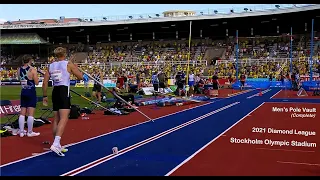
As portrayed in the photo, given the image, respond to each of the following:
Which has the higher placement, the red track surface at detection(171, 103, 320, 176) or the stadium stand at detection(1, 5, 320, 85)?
the stadium stand at detection(1, 5, 320, 85)

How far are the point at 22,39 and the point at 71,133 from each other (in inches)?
2076

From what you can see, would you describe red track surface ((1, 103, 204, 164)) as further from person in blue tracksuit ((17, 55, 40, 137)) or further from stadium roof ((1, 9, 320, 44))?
stadium roof ((1, 9, 320, 44))

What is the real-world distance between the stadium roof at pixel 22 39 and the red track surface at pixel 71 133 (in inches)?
1855

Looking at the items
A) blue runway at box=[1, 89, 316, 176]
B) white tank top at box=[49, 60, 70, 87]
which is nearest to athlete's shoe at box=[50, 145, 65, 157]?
blue runway at box=[1, 89, 316, 176]

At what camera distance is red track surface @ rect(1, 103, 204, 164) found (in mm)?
7500

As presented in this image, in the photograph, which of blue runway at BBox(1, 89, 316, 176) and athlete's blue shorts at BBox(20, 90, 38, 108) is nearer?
blue runway at BBox(1, 89, 316, 176)

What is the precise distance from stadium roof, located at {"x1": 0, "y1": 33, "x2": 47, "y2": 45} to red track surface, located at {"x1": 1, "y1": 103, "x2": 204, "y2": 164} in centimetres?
4713

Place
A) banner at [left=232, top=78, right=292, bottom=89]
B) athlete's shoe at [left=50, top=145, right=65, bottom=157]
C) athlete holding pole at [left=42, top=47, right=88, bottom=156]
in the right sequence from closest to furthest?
athlete's shoe at [left=50, top=145, right=65, bottom=157], athlete holding pole at [left=42, top=47, right=88, bottom=156], banner at [left=232, top=78, right=292, bottom=89]

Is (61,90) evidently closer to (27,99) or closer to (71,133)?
(27,99)

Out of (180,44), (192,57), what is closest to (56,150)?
(192,57)

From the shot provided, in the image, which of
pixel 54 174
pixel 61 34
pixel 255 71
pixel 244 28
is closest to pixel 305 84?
pixel 255 71

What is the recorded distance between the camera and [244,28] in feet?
168

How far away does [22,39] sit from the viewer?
58.8 meters

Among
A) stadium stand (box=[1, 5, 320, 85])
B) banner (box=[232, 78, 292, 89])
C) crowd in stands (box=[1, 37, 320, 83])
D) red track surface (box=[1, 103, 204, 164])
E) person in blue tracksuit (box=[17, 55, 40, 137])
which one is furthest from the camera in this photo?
stadium stand (box=[1, 5, 320, 85])
